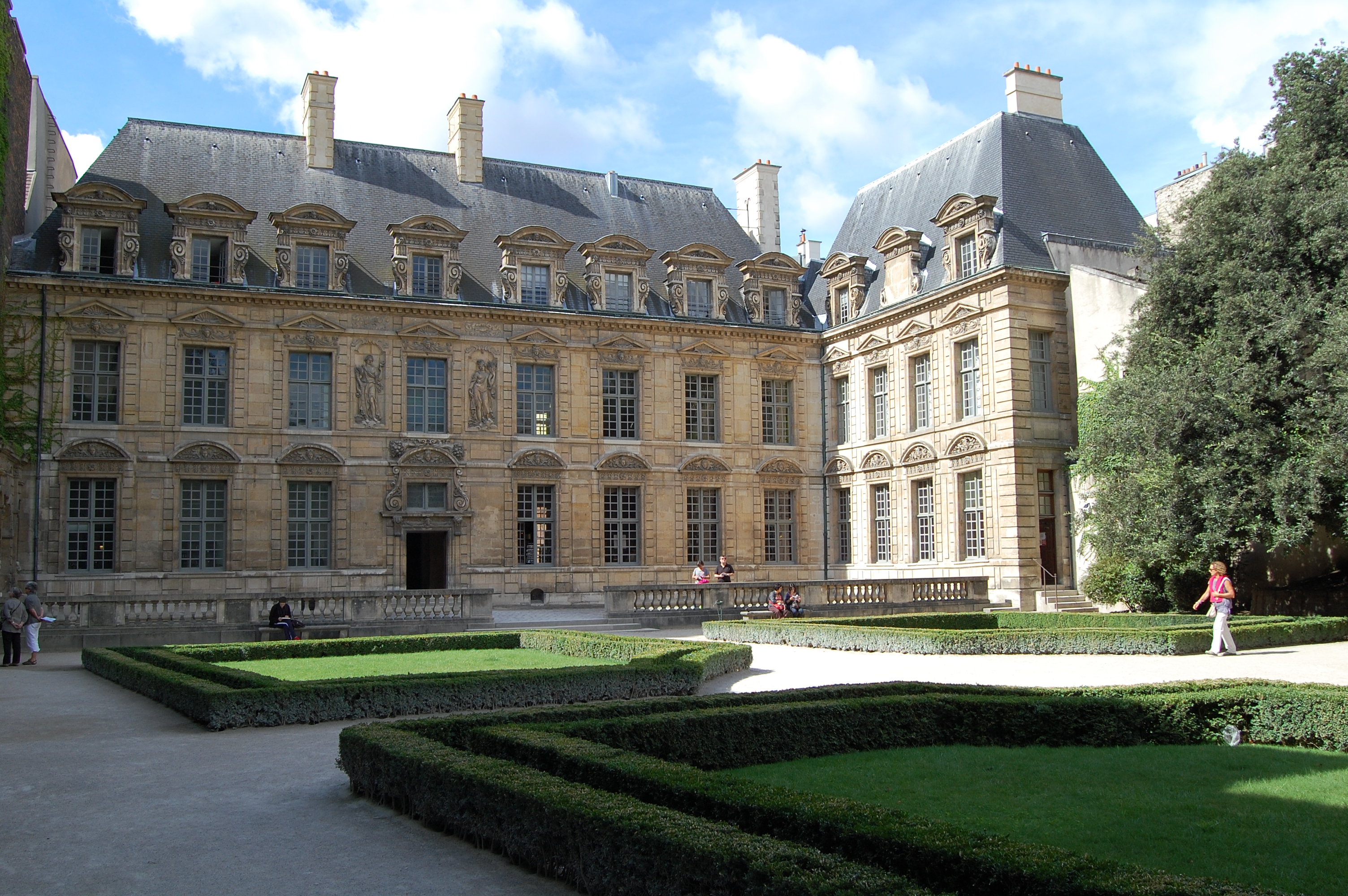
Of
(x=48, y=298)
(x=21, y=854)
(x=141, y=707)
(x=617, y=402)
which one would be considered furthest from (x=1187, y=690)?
(x=48, y=298)

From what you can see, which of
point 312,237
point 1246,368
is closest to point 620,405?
point 312,237

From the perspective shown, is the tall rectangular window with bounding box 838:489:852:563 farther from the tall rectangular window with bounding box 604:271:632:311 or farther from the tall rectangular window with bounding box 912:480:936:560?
the tall rectangular window with bounding box 604:271:632:311

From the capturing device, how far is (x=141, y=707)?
12.4 metres

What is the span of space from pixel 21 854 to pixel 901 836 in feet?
16.0

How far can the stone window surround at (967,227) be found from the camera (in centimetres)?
2620

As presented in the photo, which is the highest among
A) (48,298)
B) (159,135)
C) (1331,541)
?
(159,135)

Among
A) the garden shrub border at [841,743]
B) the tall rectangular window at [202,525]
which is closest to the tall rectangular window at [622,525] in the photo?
Result: the tall rectangular window at [202,525]

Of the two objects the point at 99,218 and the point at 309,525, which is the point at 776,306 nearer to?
the point at 309,525

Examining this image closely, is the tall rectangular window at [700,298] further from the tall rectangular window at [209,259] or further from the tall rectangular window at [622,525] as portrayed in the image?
the tall rectangular window at [209,259]

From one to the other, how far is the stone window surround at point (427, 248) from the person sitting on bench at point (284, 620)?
10.8 m

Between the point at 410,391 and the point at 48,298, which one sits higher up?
the point at 48,298

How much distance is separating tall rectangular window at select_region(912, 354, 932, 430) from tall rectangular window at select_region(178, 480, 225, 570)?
1728 cm

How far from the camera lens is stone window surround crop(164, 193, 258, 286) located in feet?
88.0

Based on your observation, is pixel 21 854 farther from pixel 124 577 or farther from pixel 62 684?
pixel 124 577
